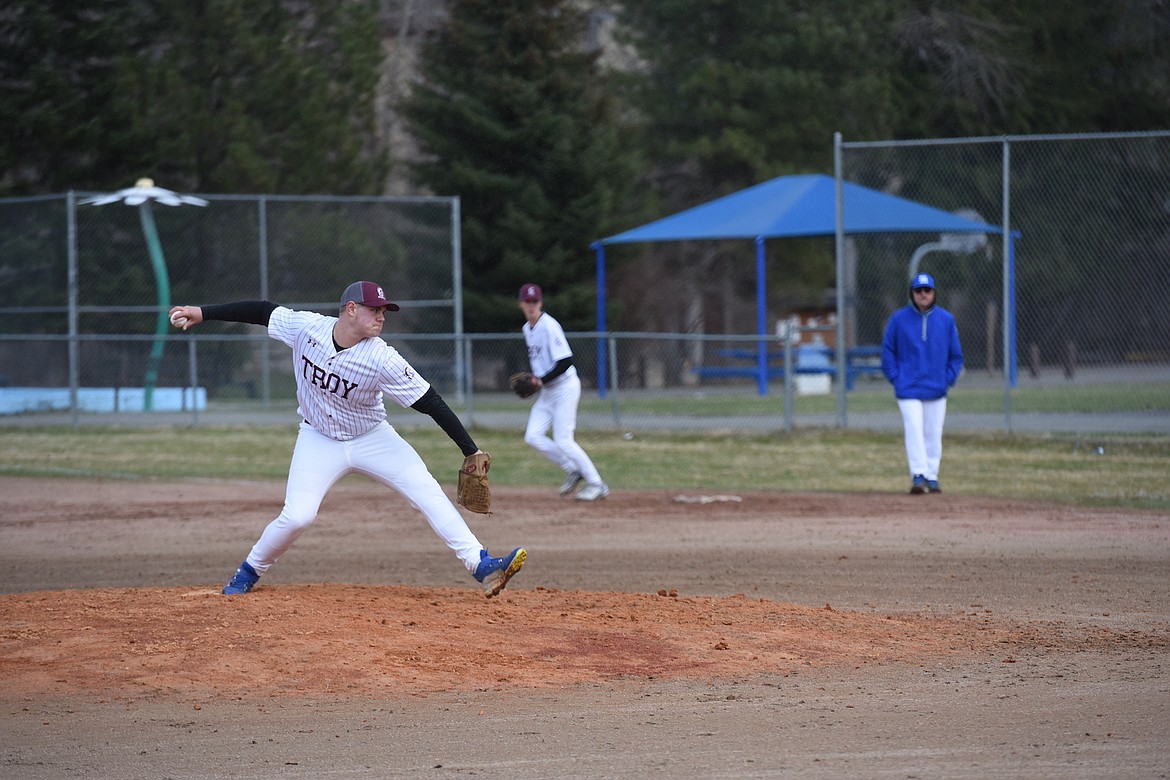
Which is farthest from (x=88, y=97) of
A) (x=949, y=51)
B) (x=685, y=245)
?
(x=949, y=51)

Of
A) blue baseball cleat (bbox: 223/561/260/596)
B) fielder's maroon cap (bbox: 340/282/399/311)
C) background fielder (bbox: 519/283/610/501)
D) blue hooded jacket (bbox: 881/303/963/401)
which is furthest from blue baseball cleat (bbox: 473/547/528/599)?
blue hooded jacket (bbox: 881/303/963/401)

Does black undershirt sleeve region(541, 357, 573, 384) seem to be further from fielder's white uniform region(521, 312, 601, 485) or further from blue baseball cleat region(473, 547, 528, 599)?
blue baseball cleat region(473, 547, 528, 599)

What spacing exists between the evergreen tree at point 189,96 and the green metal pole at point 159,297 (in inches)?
147

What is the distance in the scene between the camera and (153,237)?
22797 millimetres

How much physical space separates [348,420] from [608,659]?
191cm

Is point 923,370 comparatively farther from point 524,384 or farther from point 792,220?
point 792,220

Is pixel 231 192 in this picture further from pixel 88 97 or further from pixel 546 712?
pixel 546 712

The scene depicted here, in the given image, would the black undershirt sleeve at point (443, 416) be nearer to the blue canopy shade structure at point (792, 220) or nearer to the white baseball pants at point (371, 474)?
the white baseball pants at point (371, 474)

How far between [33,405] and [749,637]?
16.9 metres

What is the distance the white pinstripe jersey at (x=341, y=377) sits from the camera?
7.03 meters

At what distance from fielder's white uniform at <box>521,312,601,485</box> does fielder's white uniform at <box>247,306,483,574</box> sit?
215 inches

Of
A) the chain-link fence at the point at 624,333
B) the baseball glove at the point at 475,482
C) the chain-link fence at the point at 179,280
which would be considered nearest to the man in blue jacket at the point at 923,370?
the chain-link fence at the point at 624,333

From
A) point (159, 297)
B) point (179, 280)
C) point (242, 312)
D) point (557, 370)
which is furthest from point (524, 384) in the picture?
point (179, 280)

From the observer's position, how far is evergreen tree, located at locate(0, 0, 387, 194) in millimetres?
26203
